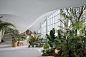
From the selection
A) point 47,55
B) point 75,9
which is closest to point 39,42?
point 47,55

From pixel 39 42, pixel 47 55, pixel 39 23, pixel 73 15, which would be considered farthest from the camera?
pixel 39 23

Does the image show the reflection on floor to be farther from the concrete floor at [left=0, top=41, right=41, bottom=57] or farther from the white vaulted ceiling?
the white vaulted ceiling

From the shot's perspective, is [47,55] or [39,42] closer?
[47,55]

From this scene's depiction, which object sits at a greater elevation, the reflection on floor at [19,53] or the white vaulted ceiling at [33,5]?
the white vaulted ceiling at [33,5]

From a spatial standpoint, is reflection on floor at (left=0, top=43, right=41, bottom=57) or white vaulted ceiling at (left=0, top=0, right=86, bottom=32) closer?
white vaulted ceiling at (left=0, top=0, right=86, bottom=32)

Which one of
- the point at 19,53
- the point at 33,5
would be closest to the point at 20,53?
the point at 19,53

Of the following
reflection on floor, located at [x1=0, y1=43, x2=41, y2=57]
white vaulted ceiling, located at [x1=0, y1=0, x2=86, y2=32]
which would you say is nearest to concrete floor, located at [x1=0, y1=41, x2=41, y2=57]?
reflection on floor, located at [x1=0, y1=43, x2=41, y2=57]

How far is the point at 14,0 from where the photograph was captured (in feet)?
13.5

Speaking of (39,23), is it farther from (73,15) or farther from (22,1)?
(22,1)

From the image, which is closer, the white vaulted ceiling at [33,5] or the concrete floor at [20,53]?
the white vaulted ceiling at [33,5]

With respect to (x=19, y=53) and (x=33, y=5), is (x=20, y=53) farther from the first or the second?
(x=33, y=5)

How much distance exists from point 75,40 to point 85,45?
43 cm

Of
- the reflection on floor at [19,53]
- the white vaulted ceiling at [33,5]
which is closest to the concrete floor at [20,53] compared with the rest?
the reflection on floor at [19,53]

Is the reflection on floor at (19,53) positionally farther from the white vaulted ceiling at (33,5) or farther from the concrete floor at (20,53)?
the white vaulted ceiling at (33,5)
